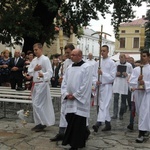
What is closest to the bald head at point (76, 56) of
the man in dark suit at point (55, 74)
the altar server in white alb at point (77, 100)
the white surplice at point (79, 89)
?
the altar server in white alb at point (77, 100)

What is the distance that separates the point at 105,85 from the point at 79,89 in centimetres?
201

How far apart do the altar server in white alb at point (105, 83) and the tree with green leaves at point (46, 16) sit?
17.0ft

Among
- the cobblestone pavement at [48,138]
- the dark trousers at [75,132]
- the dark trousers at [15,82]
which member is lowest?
the cobblestone pavement at [48,138]

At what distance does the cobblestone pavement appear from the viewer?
20.7ft

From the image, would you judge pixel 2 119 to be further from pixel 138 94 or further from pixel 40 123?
pixel 138 94

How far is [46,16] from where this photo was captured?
14.3 metres

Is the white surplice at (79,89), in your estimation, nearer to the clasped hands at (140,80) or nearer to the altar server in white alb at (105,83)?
the clasped hands at (140,80)

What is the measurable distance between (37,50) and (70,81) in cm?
183

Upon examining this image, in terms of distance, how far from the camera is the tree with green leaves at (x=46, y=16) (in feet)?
42.9

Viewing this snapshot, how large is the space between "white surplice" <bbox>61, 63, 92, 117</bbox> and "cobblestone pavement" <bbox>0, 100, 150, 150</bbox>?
80 centimetres

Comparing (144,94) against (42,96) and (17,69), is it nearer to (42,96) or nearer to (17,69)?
(42,96)

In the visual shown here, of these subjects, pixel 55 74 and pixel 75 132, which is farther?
pixel 55 74

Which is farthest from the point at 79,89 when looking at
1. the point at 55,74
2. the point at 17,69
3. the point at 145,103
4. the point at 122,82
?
the point at 55,74

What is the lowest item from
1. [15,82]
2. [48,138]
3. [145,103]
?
[48,138]
